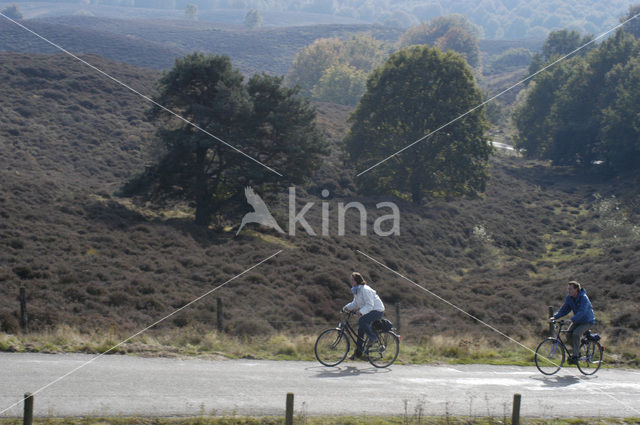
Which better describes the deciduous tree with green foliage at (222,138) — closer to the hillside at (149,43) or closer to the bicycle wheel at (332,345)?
the bicycle wheel at (332,345)

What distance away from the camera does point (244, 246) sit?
31.8 metres

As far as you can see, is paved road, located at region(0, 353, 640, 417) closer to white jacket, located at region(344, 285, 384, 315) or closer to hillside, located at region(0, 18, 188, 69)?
white jacket, located at region(344, 285, 384, 315)

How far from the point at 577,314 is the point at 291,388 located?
6.35 metres

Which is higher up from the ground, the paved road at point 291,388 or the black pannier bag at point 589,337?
the black pannier bag at point 589,337

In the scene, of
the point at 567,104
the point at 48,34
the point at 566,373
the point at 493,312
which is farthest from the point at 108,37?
the point at 566,373

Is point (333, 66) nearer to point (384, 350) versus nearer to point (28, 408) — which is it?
point (384, 350)

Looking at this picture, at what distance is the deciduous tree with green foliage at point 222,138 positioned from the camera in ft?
110

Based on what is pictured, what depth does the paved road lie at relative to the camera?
30.8ft

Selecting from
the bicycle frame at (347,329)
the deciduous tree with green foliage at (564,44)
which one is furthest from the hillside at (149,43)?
the bicycle frame at (347,329)

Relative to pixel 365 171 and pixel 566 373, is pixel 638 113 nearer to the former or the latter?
pixel 365 171

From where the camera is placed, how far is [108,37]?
458 feet

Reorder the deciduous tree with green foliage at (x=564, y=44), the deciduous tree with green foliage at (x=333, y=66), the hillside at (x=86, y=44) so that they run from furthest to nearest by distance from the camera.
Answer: the hillside at (x=86, y=44)
the deciduous tree with green foliage at (x=333, y=66)
the deciduous tree with green foliage at (x=564, y=44)

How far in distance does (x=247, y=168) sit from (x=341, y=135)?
3750 cm

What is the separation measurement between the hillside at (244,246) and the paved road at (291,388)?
4854 millimetres
